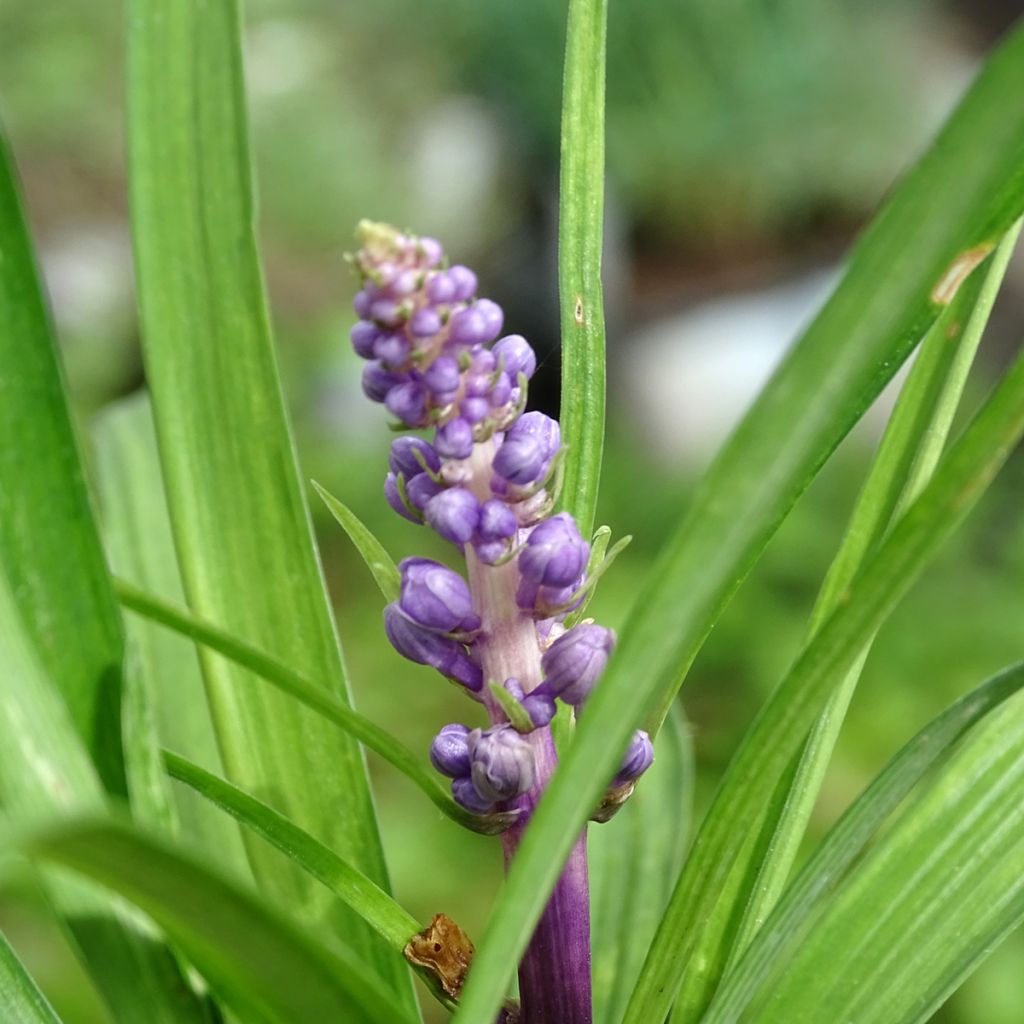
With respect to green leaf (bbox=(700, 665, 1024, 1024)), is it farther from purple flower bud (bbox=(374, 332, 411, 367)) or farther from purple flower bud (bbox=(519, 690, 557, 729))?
purple flower bud (bbox=(374, 332, 411, 367))

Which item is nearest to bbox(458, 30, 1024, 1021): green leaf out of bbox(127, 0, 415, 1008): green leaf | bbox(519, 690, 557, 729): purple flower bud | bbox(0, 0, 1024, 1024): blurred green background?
bbox(519, 690, 557, 729): purple flower bud

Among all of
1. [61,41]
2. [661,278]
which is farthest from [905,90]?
[61,41]

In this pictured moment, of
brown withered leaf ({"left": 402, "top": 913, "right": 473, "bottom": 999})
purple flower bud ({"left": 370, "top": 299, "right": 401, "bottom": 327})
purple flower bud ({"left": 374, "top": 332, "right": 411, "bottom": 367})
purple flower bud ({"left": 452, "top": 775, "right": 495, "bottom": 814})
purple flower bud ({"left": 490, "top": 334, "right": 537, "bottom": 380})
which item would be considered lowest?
brown withered leaf ({"left": 402, "top": 913, "right": 473, "bottom": 999})

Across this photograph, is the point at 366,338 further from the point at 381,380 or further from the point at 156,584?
the point at 156,584

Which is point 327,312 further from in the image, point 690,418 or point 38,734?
point 38,734

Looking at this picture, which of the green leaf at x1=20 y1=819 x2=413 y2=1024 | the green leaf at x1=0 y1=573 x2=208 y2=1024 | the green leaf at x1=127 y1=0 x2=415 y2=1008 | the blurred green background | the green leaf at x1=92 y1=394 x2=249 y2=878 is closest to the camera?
the green leaf at x1=20 y1=819 x2=413 y2=1024

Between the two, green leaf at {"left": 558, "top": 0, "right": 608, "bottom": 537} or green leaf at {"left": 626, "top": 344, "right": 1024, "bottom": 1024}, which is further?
green leaf at {"left": 558, "top": 0, "right": 608, "bottom": 537}

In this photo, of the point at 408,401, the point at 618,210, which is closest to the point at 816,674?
the point at 408,401
